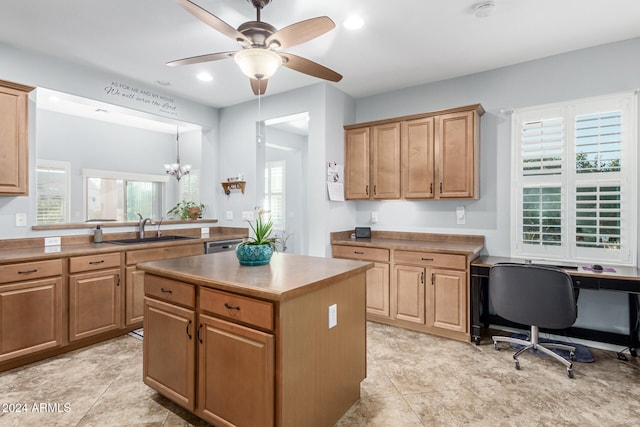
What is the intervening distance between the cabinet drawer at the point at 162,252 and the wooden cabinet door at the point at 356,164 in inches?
77.6

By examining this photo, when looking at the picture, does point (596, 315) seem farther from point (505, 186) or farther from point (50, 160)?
point (50, 160)

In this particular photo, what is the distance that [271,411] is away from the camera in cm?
157

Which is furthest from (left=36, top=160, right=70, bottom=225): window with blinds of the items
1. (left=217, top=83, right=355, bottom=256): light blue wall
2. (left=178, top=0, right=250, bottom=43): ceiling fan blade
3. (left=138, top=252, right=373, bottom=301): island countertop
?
(left=178, top=0, right=250, bottom=43): ceiling fan blade

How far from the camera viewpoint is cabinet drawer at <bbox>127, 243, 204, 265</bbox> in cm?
346

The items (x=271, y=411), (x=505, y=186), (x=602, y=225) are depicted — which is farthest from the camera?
(x=505, y=186)

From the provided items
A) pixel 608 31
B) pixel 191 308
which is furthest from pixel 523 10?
pixel 191 308

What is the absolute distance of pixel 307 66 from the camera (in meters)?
2.37

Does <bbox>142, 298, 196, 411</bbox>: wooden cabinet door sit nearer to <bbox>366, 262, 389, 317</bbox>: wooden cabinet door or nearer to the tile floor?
the tile floor

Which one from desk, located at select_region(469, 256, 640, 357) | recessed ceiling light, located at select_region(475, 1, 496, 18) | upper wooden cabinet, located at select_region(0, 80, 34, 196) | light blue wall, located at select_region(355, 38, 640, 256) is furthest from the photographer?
light blue wall, located at select_region(355, 38, 640, 256)

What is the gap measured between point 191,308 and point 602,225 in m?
3.57

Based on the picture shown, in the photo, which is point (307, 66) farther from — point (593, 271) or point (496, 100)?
point (593, 271)

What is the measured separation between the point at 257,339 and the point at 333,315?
0.49m

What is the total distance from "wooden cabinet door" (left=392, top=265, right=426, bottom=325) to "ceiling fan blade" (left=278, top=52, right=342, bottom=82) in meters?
2.05

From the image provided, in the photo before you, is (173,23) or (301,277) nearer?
(301,277)
